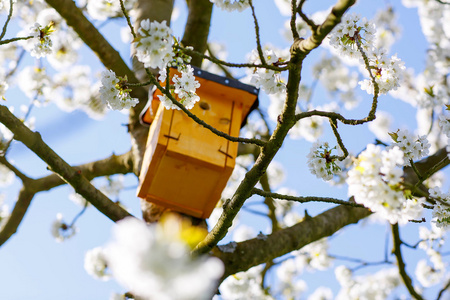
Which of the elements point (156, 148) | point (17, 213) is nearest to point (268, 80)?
point (156, 148)

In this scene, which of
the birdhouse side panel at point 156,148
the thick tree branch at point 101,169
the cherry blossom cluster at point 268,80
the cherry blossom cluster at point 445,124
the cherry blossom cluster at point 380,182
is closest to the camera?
the cherry blossom cluster at point 380,182

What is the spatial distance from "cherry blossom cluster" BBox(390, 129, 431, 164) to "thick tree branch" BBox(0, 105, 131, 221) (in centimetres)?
154

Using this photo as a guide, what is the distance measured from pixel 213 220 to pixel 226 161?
350 centimetres

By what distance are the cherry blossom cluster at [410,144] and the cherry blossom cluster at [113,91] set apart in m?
1.26

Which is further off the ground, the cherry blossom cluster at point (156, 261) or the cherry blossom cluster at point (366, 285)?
the cherry blossom cluster at point (366, 285)

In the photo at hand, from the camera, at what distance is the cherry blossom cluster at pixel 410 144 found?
221cm

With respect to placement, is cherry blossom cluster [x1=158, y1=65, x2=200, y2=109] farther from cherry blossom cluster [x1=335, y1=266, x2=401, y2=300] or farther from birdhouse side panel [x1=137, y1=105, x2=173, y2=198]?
cherry blossom cluster [x1=335, y1=266, x2=401, y2=300]

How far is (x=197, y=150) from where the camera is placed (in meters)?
2.76

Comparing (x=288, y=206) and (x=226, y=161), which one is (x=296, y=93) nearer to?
(x=226, y=161)

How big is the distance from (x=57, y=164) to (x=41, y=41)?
68 cm

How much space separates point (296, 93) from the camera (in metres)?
1.83

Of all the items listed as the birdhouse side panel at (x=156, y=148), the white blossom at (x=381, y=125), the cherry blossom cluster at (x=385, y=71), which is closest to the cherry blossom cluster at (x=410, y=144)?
the cherry blossom cluster at (x=385, y=71)

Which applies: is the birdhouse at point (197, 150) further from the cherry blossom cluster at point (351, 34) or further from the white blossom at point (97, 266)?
the white blossom at point (97, 266)

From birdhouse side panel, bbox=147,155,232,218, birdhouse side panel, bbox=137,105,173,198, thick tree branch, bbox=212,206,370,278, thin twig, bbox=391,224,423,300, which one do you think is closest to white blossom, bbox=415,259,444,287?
thin twig, bbox=391,224,423,300
